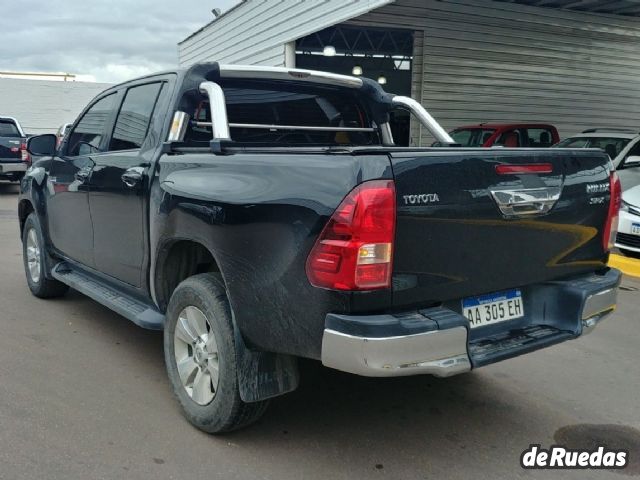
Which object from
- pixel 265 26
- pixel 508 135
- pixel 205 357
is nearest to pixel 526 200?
pixel 205 357

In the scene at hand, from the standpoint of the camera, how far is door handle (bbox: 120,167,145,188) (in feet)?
12.1

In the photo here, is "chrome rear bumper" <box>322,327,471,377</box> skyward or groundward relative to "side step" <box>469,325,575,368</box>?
skyward

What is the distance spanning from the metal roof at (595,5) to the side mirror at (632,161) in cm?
606

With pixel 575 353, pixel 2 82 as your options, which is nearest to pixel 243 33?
pixel 575 353

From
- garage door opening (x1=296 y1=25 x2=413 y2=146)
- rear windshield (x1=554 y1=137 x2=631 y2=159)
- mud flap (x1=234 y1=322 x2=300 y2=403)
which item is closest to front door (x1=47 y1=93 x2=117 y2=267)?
mud flap (x1=234 y1=322 x2=300 y2=403)

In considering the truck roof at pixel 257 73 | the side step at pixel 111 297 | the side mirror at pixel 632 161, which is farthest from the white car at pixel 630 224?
the side step at pixel 111 297

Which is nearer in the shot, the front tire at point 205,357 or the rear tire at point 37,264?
the front tire at point 205,357

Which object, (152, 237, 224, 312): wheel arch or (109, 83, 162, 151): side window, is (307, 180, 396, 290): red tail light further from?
(109, 83, 162, 151): side window

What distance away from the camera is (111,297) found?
4176 millimetres

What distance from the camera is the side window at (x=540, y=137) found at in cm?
1252

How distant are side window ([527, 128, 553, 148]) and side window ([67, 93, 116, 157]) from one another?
966 centimetres

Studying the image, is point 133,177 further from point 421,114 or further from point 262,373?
point 421,114

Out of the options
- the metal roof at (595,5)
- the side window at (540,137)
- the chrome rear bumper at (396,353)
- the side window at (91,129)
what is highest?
the metal roof at (595,5)

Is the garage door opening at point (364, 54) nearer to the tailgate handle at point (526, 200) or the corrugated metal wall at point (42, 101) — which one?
the corrugated metal wall at point (42, 101)
